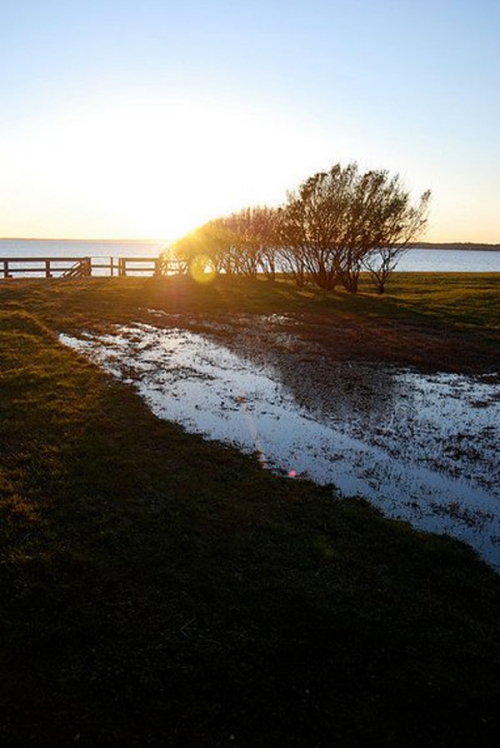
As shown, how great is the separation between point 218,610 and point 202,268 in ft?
153

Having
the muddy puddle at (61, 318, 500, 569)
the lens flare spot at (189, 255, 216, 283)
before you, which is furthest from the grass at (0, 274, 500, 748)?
the lens flare spot at (189, 255, 216, 283)

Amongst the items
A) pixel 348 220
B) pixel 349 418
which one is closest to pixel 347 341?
Answer: pixel 349 418

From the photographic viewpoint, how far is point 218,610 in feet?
18.6

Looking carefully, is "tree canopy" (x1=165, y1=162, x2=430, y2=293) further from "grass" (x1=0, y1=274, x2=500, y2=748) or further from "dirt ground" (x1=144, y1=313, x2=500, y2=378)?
"grass" (x1=0, y1=274, x2=500, y2=748)

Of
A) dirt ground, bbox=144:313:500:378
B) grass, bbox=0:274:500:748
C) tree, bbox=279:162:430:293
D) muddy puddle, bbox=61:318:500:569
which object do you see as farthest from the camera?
tree, bbox=279:162:430:293

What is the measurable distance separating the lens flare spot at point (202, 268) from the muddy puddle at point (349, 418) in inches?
1076

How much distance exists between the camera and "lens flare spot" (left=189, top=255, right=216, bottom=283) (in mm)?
46769

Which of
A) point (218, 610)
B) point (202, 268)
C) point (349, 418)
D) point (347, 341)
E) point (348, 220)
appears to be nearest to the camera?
point (218, 610)

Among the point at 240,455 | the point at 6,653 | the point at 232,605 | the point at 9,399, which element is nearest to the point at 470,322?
the point at 240,455

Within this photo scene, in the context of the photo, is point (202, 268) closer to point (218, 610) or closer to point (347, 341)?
point (347, 341)

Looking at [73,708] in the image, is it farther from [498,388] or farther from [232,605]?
[498,388]

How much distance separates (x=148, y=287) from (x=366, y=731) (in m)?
37.0

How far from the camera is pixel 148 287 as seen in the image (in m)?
39.1

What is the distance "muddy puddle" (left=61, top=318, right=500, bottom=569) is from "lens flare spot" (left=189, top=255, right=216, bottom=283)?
89.7ft
